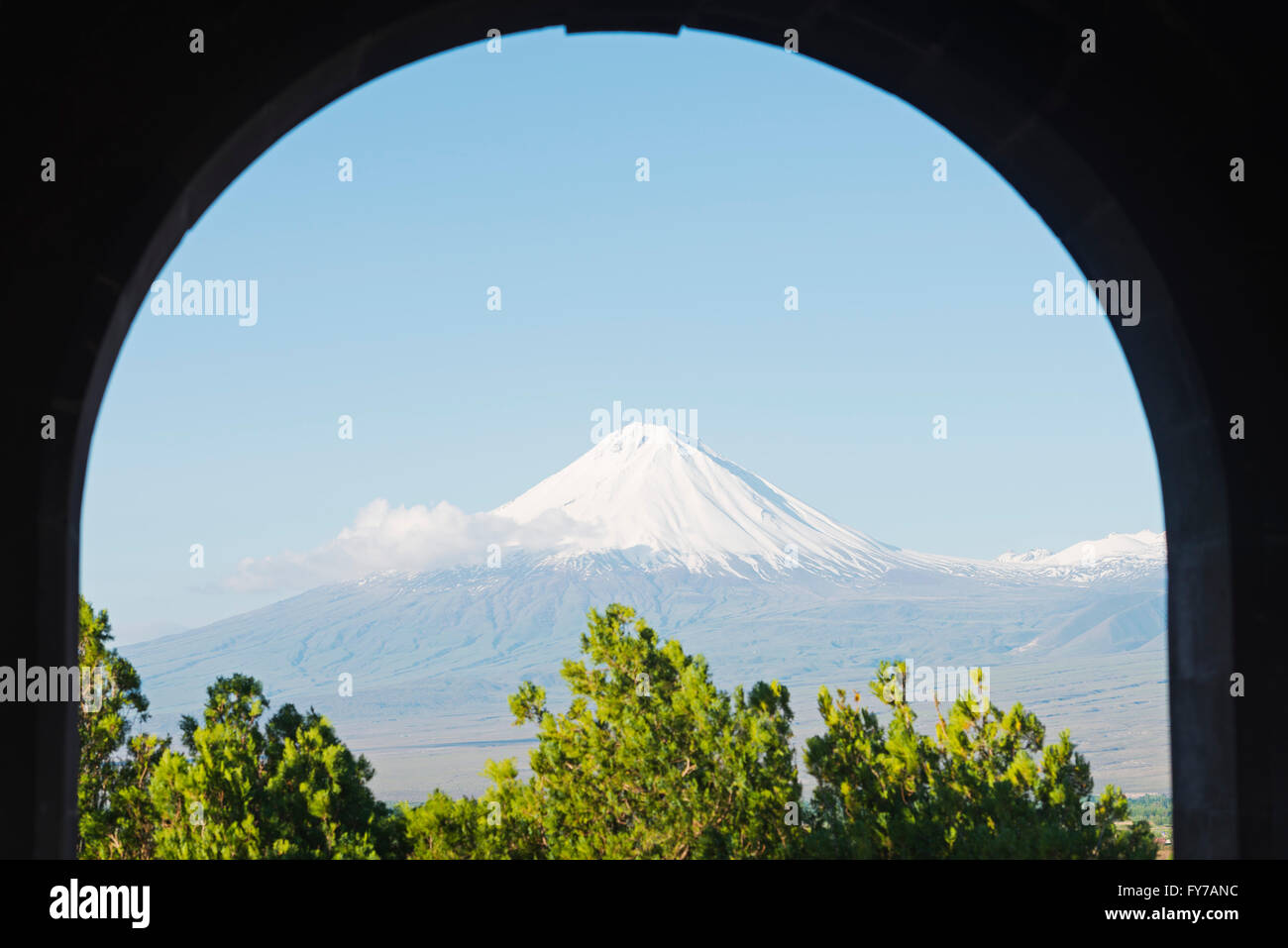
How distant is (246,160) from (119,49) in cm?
57

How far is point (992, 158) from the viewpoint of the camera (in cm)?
475

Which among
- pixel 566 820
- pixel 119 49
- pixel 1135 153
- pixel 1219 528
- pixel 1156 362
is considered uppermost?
pixel 119 49

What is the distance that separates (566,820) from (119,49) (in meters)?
22.9

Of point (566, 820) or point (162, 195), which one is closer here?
point (162, 195)

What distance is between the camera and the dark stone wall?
12.6 feet

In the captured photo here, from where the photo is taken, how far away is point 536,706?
24.7 meters

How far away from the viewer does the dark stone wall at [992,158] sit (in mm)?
3830
